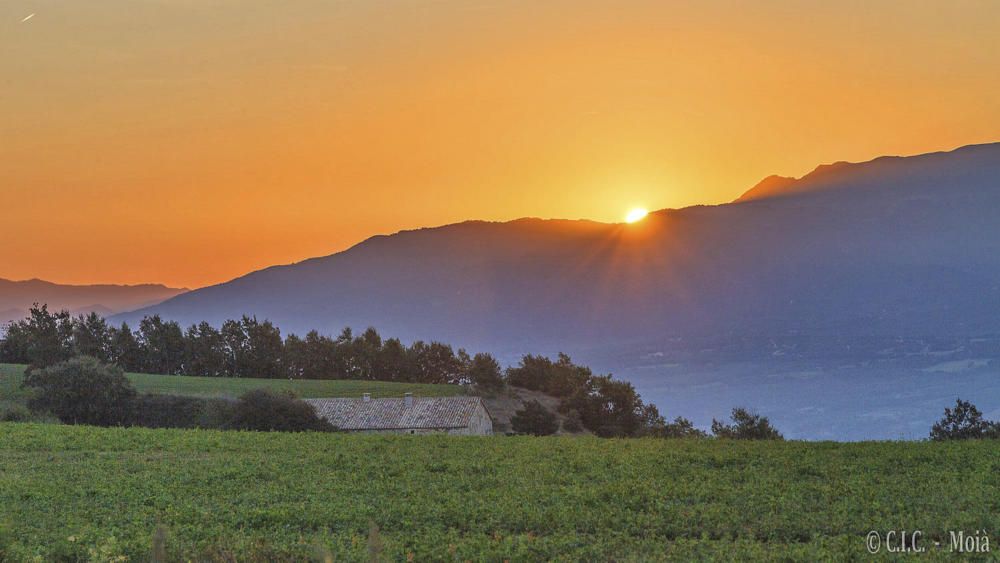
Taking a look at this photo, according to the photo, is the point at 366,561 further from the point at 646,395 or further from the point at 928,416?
the point at 646,395

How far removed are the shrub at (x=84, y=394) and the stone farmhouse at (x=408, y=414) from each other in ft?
43.4

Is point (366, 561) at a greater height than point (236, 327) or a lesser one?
lesser

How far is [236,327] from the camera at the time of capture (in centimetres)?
10944

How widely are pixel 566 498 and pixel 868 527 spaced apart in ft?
19.2

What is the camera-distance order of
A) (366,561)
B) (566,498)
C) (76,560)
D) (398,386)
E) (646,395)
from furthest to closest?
(646,395) → (398,386) → (566,498) → (76,560) → (366,561)

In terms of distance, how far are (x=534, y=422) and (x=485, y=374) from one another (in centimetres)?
2211

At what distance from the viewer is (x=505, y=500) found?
17.8 meters

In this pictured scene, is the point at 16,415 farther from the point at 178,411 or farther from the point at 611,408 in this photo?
the point at 611,408

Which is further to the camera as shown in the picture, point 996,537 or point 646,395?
point 646,395

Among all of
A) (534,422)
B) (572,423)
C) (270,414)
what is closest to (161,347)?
(572,423)

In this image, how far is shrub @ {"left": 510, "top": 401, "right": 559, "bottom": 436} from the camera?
227 ft

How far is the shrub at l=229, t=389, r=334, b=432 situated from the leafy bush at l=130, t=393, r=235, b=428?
287 centimetres

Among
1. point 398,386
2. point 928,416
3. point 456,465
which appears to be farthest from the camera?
point 928,416

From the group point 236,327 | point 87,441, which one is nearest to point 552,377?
point 236,327
